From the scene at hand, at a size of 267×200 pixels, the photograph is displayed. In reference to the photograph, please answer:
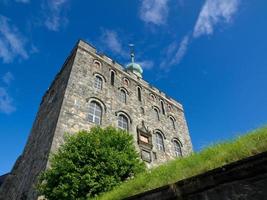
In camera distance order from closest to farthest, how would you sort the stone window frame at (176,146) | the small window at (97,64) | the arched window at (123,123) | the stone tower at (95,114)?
the stone tower at (95,114), the arched window at (123,123), the small window at (97,64), the stone window frame at (176,146)

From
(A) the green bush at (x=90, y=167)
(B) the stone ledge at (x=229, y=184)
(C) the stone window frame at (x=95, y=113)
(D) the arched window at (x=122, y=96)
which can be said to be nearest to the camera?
(B) the stone ledge at (x=229, y=184)

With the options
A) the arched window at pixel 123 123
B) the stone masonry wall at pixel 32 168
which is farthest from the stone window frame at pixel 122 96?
the stone masonry wall at pixel 32 168

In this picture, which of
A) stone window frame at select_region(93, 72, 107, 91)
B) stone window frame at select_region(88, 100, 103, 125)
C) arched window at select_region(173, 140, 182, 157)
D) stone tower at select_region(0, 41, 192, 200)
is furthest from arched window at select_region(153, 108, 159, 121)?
stone window frame at select_region(88, 100, 103, 125)

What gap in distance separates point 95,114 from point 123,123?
2556 millimetres

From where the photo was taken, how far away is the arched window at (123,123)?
712 inches

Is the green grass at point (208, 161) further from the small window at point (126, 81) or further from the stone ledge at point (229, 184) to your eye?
the small window at point (126, 81)

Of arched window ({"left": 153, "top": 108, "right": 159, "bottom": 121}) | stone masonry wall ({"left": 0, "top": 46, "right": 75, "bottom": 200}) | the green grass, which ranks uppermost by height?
arched window ({"left": 153, "top": 108, "right": 159, "bottom": 121})

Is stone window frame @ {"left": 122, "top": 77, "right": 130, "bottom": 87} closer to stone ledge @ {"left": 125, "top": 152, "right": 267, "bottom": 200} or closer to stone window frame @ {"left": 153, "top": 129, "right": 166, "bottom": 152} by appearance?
stone window frame @ {"left": 153, "top": 129, "right": 166, "bottom": 152}

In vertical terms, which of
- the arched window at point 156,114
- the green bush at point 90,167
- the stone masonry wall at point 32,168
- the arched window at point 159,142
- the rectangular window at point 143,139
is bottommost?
the green bush at point 90,167

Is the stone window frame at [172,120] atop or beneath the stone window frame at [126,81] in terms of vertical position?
beneath

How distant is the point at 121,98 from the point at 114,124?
3.26m

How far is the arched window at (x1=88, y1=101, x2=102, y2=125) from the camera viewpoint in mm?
16406

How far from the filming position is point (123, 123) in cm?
1850

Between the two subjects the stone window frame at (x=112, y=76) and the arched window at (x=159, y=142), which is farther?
the stone window frame at (x=112, y=76)
